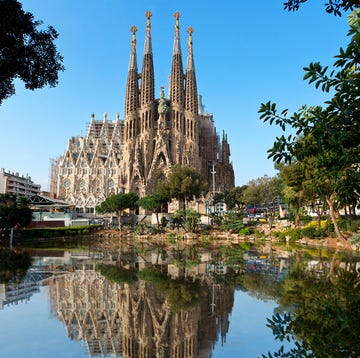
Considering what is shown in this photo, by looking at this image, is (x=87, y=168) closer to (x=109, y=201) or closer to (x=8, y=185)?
(x=8, y=185)

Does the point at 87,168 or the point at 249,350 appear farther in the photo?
the point at 87,168

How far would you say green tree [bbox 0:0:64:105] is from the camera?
7.28m

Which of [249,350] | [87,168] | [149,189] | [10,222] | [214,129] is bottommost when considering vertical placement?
[249,350]

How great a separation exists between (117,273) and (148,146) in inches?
2205

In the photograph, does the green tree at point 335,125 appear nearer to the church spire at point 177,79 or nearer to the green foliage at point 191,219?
the green foliage at point 191,219

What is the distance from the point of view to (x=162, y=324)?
714 cm

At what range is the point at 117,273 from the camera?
13.9 metres

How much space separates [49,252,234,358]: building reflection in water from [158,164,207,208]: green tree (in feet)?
112

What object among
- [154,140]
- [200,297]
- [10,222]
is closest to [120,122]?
[154,140]

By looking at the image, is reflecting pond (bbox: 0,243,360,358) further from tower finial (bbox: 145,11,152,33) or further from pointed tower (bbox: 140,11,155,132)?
tower finial (bbox: 145,11,152,33)

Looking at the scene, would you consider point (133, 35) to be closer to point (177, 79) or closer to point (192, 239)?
point (177, 79)

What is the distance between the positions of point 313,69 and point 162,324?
5.63m

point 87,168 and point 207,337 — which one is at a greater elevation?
point 87,168

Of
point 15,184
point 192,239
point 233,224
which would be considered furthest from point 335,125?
point 15,184
